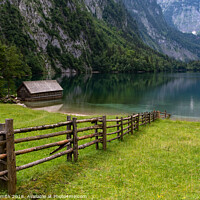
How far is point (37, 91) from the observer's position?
61.9 m

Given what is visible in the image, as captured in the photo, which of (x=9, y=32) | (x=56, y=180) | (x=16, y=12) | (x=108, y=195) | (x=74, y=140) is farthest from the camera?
(x=16, y=12)

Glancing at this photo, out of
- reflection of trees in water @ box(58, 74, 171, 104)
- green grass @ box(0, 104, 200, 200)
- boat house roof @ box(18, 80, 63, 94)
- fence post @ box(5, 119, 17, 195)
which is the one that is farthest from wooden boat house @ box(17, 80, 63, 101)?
fence post @ box(5, 119, 17, 195)

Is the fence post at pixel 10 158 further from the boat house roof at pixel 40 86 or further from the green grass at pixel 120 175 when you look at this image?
the boat house roof at pixel 40 86

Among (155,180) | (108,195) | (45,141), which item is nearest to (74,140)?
(108,195)

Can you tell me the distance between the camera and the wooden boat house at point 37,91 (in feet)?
200

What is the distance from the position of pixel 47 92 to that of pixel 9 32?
135 metres

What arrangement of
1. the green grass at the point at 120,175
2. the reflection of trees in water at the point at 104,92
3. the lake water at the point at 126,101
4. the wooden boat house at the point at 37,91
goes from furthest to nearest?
1. the reflection of trees in water at the point at 104,92
2. the wooden boat house at the point at 37,91
3. the lake water at the point at 126,101
4. the green grass at the point at 120,175

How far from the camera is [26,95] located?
202ft

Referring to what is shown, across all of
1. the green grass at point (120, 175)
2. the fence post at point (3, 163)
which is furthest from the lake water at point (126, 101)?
the fence post at point (3, 163)

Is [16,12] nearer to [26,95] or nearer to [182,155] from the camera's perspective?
[26,95]

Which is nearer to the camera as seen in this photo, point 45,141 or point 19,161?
point 19,161

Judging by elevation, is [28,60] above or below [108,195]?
above

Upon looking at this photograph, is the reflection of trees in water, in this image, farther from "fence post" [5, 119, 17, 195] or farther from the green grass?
"fence post" [5, 119, 17, 195]

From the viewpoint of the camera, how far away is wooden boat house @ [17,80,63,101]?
2402 inches
